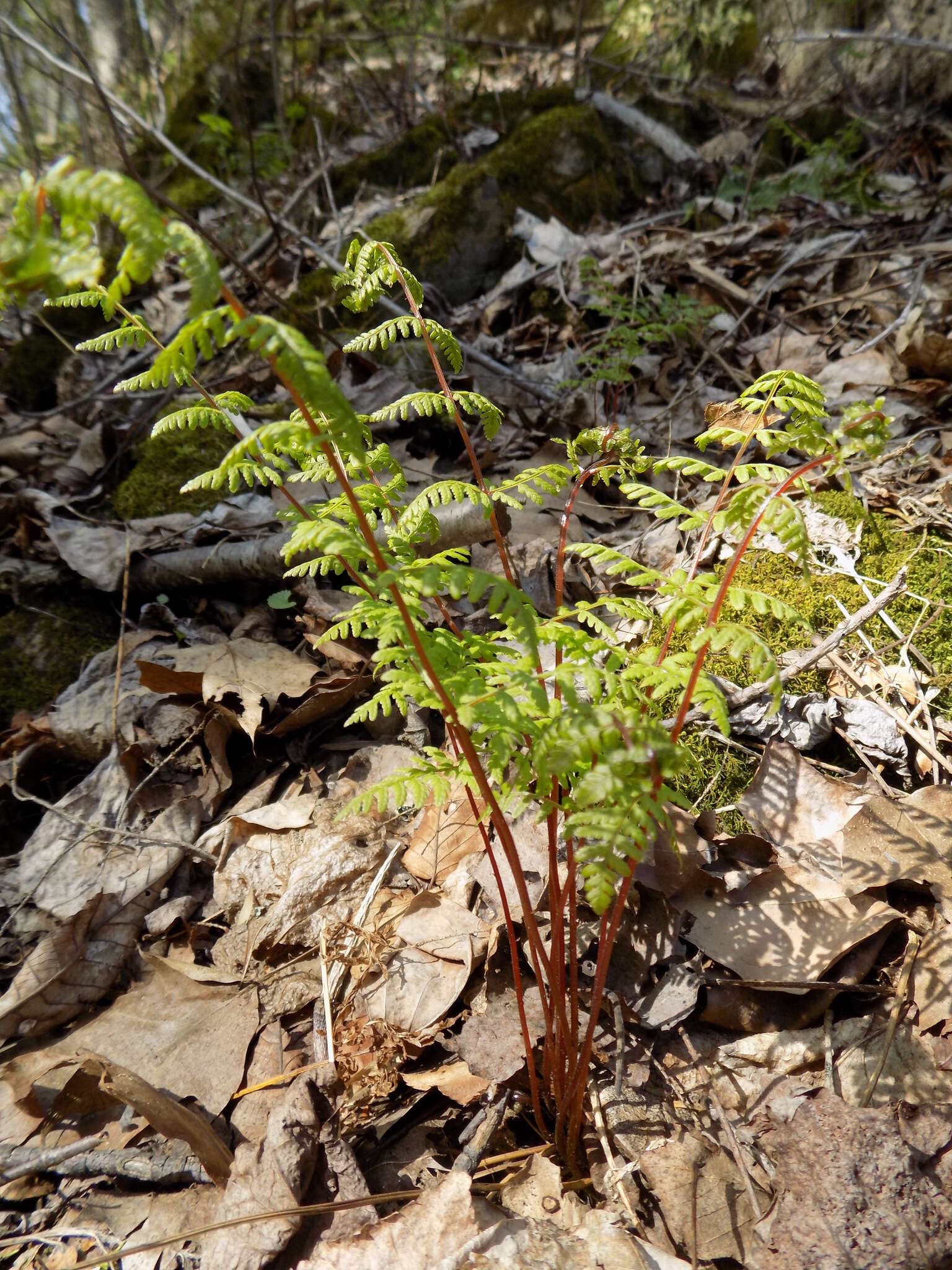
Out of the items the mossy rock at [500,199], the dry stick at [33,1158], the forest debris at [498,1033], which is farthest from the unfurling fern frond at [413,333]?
the mossy rock at [500,199]

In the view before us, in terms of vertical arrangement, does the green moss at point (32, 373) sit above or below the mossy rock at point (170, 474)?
above

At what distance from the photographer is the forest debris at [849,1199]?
1.31m

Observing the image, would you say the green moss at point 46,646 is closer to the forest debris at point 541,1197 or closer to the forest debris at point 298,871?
the forest debris at point 298,871

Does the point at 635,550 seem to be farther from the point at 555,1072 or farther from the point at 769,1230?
the point at 769,1230

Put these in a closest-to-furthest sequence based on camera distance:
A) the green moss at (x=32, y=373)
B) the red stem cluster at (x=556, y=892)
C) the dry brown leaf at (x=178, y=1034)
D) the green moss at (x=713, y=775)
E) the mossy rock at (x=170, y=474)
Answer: the red stem cluster at (x=556, y=892) < the dry brown leaf at (x=178, y=1034) < the green moss at (x=713, y=775) < the mossy rock at (x=170, y=474) < the green moss at (x=32, y=373)

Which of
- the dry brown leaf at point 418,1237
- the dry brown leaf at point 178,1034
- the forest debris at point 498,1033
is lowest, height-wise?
the dry brown leaf at point 178,1034

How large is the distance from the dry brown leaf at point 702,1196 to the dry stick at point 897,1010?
1.03ft

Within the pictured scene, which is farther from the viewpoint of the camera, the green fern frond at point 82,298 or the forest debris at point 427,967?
the forest debris at point 427,967

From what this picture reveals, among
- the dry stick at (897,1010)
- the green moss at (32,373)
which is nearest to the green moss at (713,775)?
the dry stick at (897,1010)

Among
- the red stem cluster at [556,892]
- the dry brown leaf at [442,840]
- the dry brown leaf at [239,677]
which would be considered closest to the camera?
the red stem cluster at [556,892]

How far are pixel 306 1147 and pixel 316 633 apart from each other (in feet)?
5.82

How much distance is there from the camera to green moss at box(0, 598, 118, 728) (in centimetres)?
305

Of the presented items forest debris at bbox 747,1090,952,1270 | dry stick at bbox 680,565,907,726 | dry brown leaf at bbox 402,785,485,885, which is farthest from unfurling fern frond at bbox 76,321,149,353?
forest debris at bbox 747,1090,952,1270

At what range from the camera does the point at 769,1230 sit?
1389 millimetres
